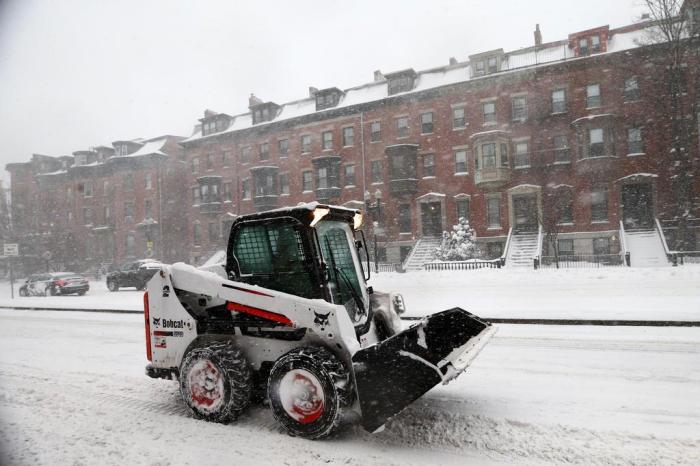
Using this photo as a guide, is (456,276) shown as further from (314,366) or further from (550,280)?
(314,366)

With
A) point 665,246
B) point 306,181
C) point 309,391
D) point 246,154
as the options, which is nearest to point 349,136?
point 306,181

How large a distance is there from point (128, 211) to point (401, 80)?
33.5 metres

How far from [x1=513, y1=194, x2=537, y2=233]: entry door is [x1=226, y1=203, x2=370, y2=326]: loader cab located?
2786 cm

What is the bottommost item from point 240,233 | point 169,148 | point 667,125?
point 240,233

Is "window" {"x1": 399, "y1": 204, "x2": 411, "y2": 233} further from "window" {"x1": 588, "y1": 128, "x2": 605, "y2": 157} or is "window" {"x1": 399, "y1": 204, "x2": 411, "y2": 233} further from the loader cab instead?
the loader cab

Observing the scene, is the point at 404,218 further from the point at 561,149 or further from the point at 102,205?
the point at 102,205

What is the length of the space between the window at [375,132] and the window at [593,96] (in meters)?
14.8

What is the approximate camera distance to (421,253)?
32031mm

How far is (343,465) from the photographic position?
384cm

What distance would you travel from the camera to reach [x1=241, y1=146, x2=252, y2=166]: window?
43253 mm

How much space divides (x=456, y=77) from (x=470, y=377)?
1254 inches

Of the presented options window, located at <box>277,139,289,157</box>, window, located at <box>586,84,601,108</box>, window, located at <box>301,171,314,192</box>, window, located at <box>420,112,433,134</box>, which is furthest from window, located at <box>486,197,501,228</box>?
window, located at <box>277,139,289,157</box>

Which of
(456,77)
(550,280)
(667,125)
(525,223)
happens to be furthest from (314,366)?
(456,77)

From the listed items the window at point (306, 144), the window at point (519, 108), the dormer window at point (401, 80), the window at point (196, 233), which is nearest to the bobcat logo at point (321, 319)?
the window at point (519, 108)
